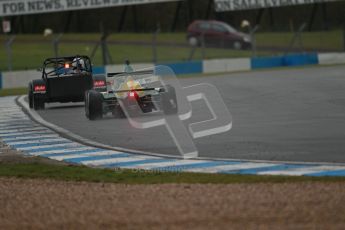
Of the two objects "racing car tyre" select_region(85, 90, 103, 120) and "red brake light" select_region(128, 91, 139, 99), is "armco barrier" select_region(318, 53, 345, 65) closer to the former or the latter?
"red brake light" select_region(128, 91, 139, 99)

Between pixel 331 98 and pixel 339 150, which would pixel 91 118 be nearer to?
pixel 331 98

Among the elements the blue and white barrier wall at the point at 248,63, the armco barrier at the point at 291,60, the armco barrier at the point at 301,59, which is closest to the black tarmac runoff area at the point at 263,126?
the blue and white barrier wall at the point at 248,63

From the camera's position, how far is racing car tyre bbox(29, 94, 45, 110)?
2162 centimetres

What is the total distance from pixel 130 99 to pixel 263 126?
367cm

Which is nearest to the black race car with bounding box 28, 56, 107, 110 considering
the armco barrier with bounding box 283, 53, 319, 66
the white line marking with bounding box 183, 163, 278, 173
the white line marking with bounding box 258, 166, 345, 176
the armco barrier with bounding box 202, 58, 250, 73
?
the white line marking with bounding box 183, 163, 278, 173

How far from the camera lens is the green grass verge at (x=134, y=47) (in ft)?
132

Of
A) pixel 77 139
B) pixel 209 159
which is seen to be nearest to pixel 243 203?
pixel 209 159

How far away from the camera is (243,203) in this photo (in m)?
8.44

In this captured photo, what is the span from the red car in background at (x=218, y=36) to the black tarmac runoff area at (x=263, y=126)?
2063cm

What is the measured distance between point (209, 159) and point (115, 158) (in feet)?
4.56

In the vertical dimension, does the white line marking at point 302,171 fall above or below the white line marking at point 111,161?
above

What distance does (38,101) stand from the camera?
2175 cm

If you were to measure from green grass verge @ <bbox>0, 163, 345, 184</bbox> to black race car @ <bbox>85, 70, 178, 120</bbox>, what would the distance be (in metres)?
5.93

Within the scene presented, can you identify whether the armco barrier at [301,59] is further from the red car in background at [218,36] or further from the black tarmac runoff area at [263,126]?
the black tarmac runoff area at [263,126]
